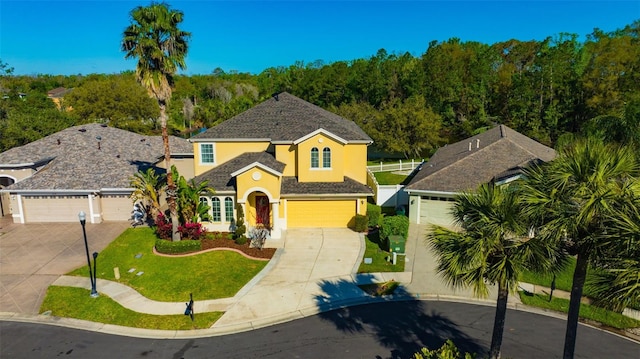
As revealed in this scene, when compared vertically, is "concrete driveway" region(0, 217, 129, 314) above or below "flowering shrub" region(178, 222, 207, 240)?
below

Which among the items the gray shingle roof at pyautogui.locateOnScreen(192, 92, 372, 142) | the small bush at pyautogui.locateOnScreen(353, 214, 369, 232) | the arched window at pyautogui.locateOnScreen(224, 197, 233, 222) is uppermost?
the gray shingle roof at pyautogui.locateOnScreen(192, 92, 372, 142)

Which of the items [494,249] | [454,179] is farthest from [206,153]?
[494,249]

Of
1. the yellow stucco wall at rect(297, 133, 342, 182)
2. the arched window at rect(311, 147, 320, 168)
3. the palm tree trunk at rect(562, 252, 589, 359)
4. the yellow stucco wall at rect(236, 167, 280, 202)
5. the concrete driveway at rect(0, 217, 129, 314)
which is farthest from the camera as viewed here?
the arched window at rect(311, 147, 320, 168)

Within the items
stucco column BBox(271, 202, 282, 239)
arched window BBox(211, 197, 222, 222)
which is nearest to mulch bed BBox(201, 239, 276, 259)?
stucco column BBox(271, 202, 282, 239)

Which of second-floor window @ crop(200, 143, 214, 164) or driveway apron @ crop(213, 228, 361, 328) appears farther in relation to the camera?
second-floor window @ crop(200, 143, 214, 164)

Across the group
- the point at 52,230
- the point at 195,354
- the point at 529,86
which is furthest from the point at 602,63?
the point at 52,230

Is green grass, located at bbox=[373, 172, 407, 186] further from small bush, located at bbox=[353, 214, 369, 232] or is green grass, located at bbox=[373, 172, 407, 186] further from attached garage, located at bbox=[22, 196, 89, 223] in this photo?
attached garage, located at bbox=[22, 196, 89, 223]

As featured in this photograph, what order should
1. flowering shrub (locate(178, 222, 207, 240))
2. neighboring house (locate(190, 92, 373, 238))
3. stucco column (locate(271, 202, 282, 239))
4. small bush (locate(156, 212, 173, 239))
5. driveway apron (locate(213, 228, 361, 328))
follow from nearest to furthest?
driveway apron (locate(213, 228, 361, 328)) < flowering shrub (locate(178, 222, 207, 240)) < small bush (locate(156, 212, 173, 239)) < stucco column (locate(271, 202, 282, 239)) < neighboring house (locate(190, 92, 373, 238))

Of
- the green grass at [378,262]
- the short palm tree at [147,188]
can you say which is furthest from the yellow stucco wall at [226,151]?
the green grass at [378,262]
